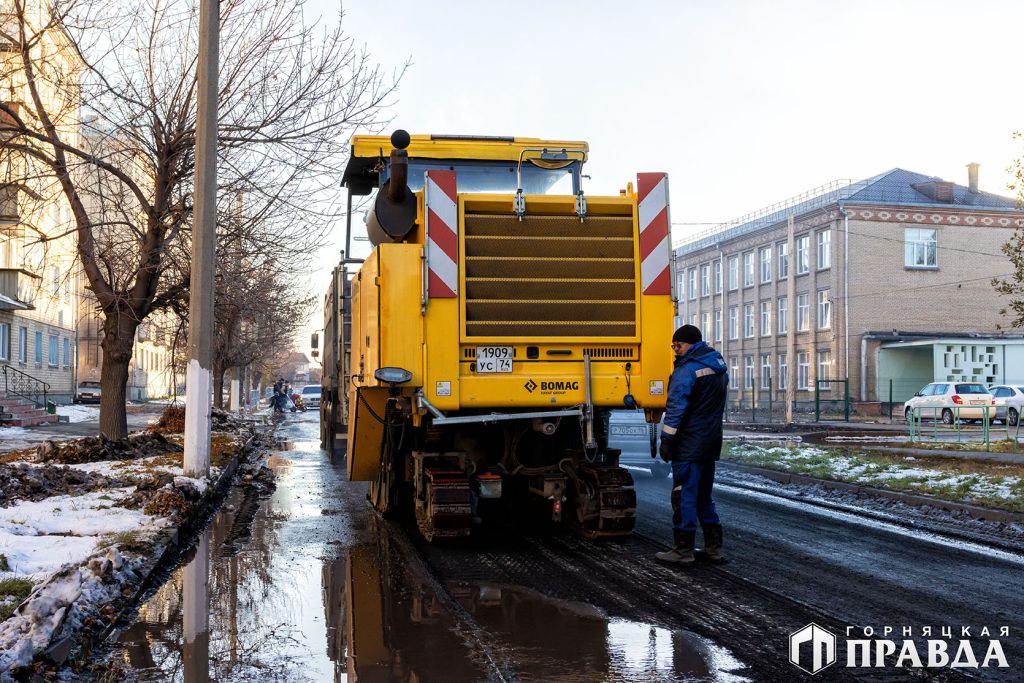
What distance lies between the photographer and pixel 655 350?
8.58m

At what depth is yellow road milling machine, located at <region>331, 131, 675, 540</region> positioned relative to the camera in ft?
27.0

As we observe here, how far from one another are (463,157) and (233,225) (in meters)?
7.67

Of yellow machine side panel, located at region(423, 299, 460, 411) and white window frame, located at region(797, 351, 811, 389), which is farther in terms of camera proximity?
white window frame, located at region(797, 351, 811, 389)

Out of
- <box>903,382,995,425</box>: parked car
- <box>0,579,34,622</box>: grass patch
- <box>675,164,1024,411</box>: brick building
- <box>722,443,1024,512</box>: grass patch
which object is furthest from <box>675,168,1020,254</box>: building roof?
<box>0,579,34,622</box>: grass patch

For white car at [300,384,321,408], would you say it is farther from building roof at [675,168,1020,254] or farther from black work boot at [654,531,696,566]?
black work boot at [654,531,696,566]

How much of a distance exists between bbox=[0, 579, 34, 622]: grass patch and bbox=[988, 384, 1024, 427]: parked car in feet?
112

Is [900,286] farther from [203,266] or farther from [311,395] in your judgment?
[203,266]

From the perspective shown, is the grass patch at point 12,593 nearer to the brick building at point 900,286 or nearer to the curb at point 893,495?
the curb at point 893,495

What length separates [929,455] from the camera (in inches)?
738

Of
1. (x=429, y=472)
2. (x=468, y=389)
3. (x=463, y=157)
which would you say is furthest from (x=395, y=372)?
(x=463, y=157)

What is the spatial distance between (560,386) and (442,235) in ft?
5.27
